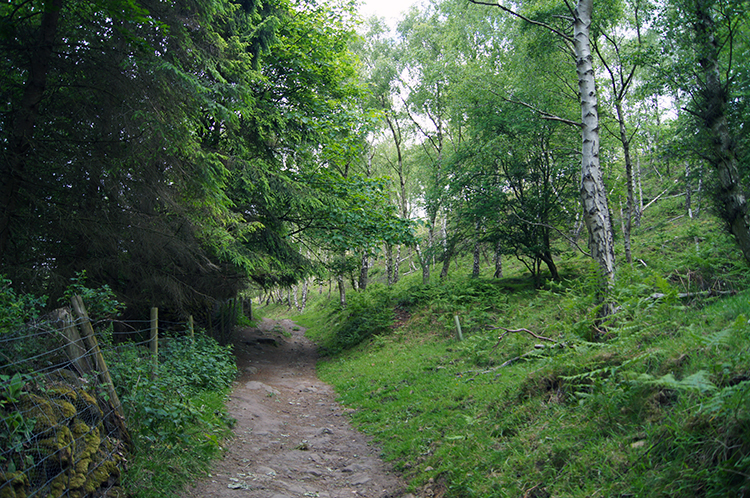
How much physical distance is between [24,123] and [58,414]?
471cm

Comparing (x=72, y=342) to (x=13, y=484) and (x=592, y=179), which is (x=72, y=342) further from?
(x=592, y=179)

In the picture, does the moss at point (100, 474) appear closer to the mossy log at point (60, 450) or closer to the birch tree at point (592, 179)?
the mossy log at point (60, 450)

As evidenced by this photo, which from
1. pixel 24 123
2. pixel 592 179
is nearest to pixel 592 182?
pixel 592 179

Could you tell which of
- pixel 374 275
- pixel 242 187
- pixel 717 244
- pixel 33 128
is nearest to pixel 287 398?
pixel 242 187

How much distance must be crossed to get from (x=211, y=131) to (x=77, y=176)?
18.2ft

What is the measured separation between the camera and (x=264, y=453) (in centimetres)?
618

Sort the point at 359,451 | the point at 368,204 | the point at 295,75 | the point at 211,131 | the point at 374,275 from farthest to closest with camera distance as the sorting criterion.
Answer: the point at 374,275 < the point at 368,204 < the point at 295,75 < the point at 211,131 < the point at 359,451

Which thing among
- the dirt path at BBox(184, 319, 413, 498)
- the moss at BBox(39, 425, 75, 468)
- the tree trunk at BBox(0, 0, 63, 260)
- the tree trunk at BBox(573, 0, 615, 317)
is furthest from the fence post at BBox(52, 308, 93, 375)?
the tree trunk at BBox(573, 0, 615, 317)

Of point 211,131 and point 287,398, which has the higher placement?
point 211,131

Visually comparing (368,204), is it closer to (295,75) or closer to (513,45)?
(295,75)

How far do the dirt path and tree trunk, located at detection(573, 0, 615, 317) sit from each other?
4.63 meters

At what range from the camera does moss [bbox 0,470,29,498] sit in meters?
2.71

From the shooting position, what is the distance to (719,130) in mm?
9211

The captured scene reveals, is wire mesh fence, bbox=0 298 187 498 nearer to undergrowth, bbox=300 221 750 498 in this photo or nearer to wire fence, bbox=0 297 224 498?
wire fence, bbox=0 297 224 498
